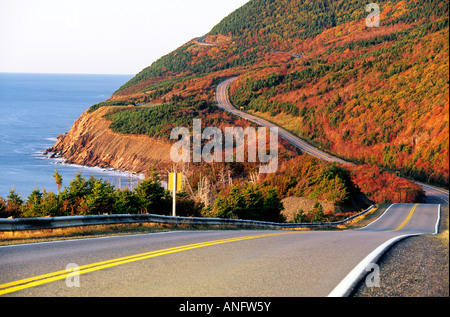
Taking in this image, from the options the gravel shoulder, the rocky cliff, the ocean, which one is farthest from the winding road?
the rocky cliff

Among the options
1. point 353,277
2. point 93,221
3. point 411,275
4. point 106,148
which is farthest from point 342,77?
point 353,277

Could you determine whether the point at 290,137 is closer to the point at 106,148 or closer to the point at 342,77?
the point at 342,77

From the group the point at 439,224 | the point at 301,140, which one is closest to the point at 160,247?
the point at 439,224

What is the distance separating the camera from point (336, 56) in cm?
12262

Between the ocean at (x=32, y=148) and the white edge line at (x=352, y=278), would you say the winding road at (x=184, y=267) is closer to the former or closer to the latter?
the white edge line at (x=352, y=278)

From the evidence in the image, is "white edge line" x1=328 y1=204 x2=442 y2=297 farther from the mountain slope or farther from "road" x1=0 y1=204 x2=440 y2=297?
the mountain slope

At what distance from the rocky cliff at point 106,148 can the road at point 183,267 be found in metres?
60.2

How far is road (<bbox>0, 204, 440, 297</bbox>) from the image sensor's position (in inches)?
241

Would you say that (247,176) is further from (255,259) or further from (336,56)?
(336,56)

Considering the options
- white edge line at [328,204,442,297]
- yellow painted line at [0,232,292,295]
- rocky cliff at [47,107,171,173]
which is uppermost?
rocky cliff at [47,107,171,173]

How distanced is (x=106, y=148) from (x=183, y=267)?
3154 inches

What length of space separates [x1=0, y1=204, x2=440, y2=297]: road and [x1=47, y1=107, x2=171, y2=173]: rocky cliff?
2369 inches

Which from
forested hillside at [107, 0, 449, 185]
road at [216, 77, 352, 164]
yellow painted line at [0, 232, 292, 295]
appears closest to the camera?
yellow painted line at [0, 232, 292, 295]

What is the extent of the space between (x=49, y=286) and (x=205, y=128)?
76969 millimetres
